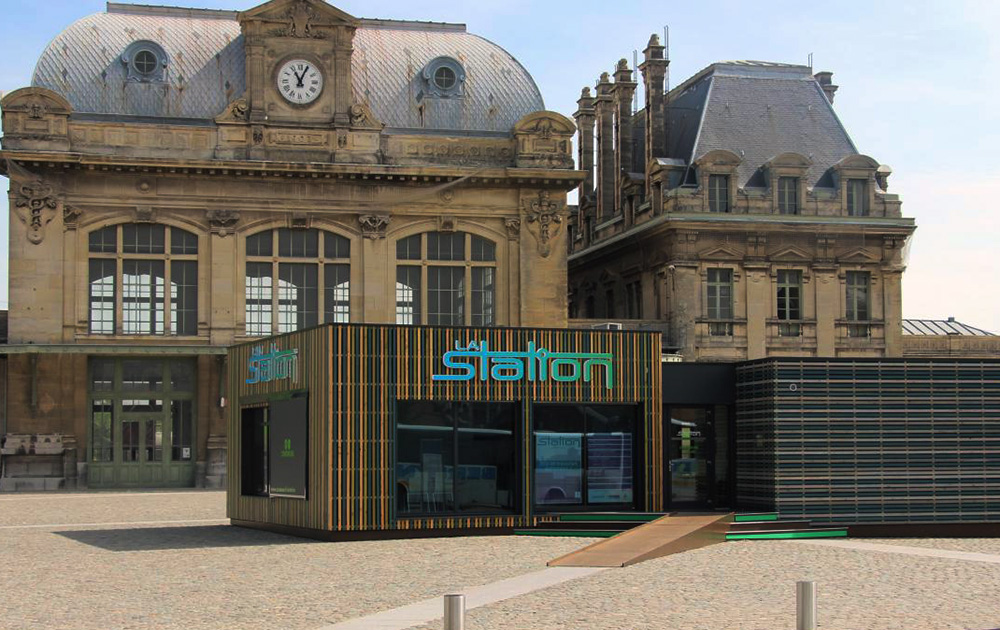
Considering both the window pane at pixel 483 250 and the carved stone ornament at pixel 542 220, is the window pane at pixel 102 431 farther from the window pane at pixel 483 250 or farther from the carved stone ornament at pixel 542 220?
the carved stone ornament at pixel 542 220

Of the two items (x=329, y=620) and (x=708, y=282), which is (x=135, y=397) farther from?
(x=329, y=620)

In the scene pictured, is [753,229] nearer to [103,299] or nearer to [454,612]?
[103,299]

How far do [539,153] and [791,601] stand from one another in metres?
38.2

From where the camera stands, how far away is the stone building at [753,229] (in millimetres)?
61281

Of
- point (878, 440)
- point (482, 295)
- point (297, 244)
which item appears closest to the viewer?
point (878, 440)

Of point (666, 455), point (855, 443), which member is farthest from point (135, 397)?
point (855, 443)

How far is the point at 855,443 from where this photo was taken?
31656 millimetres

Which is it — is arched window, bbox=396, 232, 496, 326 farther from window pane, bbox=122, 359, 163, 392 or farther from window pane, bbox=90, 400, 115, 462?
window pane, bbox=90, 400, 115, 462

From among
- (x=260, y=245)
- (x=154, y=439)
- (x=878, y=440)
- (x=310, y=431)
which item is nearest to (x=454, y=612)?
(x=310, y=431)

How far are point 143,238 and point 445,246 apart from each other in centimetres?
1052

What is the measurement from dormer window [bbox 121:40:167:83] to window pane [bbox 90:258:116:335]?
6.82 metres

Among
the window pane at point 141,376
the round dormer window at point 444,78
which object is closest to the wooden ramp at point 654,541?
the window pane at point 141,376

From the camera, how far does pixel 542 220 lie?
2242 inches

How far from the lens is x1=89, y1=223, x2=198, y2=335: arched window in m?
53.7
